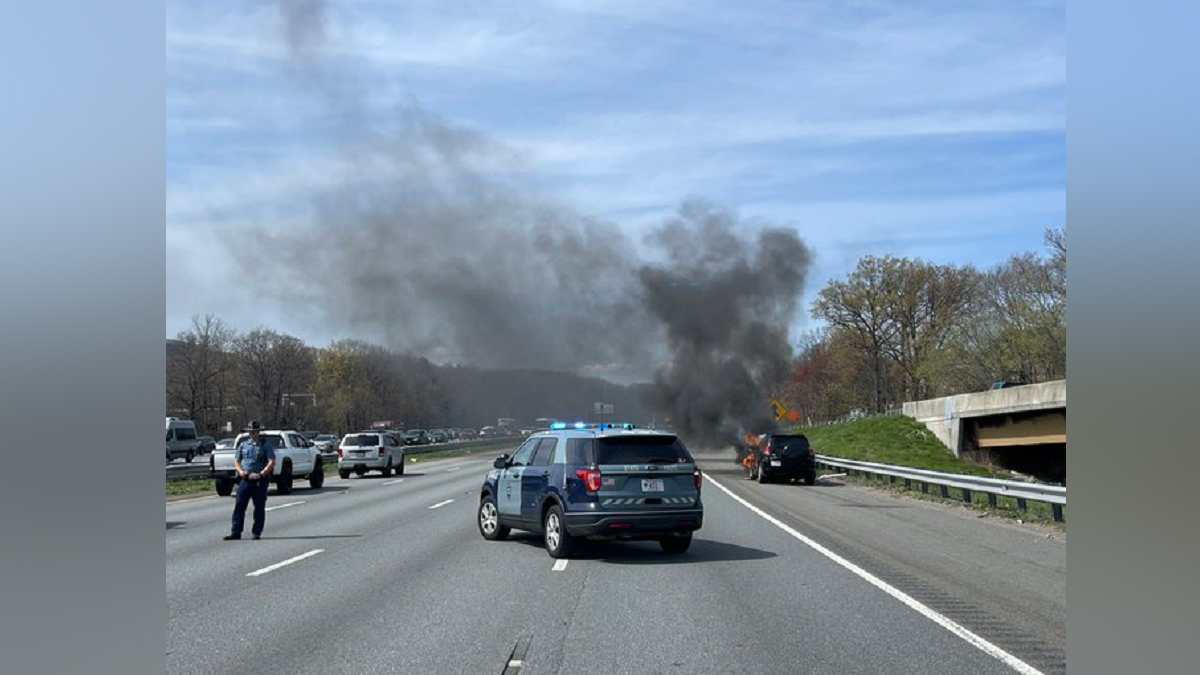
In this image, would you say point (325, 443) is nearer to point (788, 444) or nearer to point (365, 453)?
point (365, 453)

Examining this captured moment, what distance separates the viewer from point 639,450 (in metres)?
15.5

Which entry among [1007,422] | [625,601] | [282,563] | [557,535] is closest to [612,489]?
[557,535]

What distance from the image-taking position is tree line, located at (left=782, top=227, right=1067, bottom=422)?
65375mm

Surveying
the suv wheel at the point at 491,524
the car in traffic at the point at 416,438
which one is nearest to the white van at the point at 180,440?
the car in traffic at the point at 416,438

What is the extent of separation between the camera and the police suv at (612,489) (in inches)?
589

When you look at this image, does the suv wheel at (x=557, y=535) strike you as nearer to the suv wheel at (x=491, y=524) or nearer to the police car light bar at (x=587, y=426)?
the police car light bar at (x=587, y=426)

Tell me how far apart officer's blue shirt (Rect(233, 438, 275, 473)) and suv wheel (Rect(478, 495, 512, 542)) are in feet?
13.9

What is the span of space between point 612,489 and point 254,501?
24.5 feet

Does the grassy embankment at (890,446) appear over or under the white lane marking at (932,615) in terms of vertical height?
under

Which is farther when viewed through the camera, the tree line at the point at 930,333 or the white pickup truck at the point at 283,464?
the tree line at the point at 930,333

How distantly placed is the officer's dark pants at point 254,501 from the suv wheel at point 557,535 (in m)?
6.11
